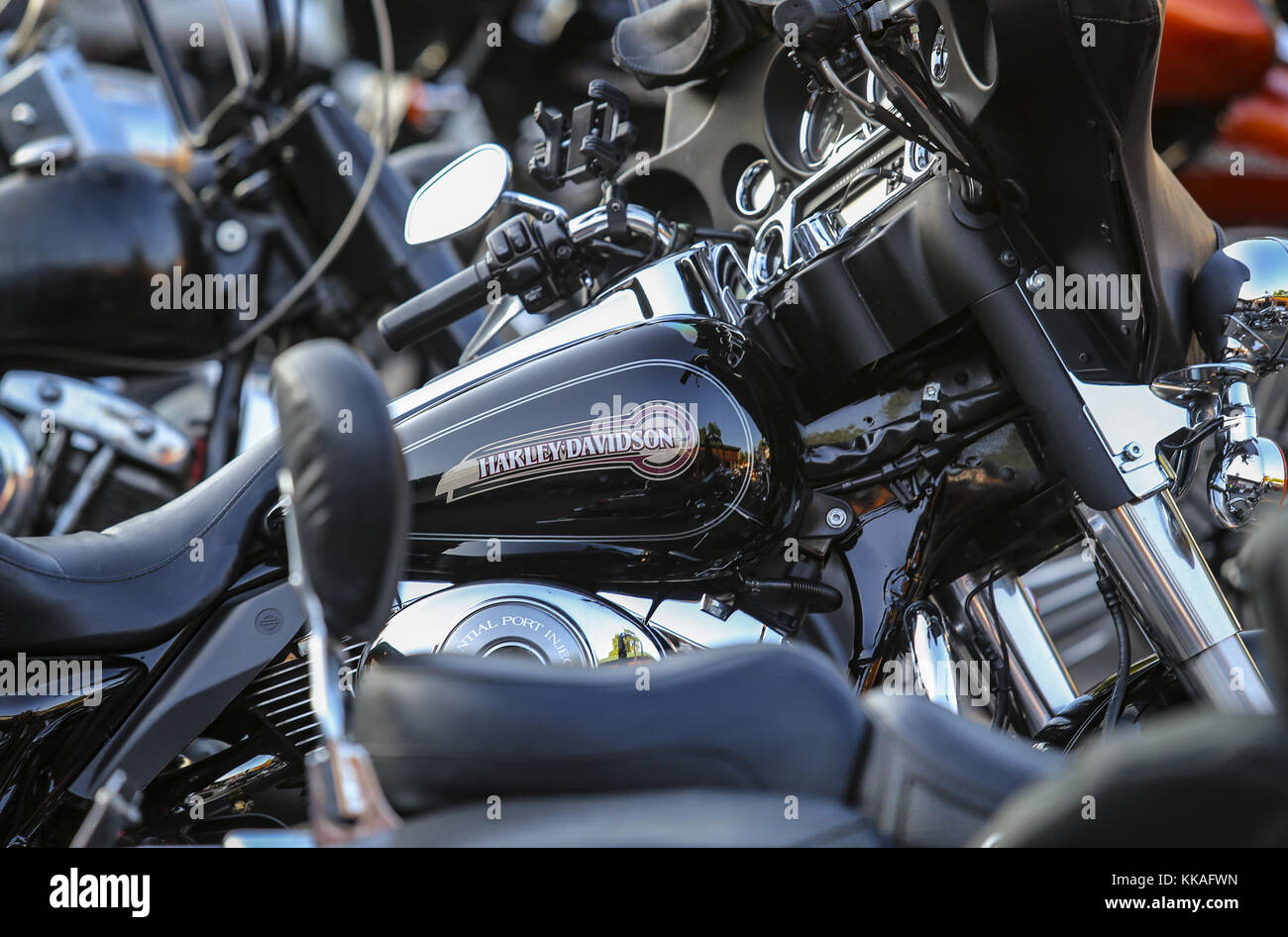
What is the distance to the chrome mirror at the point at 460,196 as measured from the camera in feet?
5.45

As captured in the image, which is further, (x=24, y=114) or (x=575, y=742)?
(x=24, y=114)

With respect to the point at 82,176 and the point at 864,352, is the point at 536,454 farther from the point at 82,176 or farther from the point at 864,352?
the point at 82,176

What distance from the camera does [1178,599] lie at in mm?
1492

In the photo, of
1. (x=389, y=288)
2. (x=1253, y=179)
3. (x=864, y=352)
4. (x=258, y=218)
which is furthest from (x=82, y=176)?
(x=1253, y=179)

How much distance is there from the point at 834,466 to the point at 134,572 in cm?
89

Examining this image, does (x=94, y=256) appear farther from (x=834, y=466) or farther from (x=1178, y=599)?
(x=1178, y=599)

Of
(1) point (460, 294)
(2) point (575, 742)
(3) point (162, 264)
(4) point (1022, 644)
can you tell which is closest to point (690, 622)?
(4) point (1022, 644)

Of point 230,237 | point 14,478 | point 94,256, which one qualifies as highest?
point 230,237

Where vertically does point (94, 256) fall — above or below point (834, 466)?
above

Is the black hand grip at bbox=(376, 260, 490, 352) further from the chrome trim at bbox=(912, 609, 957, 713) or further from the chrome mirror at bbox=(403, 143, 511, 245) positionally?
the chrome trim at bbox=(912, 609, 957, 713)

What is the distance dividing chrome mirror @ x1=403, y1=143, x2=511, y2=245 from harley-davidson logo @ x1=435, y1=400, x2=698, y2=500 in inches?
12.5

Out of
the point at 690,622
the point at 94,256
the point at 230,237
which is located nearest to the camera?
the point at 690,622

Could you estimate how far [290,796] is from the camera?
5.33 ft

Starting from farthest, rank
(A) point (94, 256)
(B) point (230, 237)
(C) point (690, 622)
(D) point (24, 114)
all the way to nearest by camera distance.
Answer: (D) point (24, 114) → (B) point (230, 237) → (A) point (94, 256) → (C) point (690, 622)
